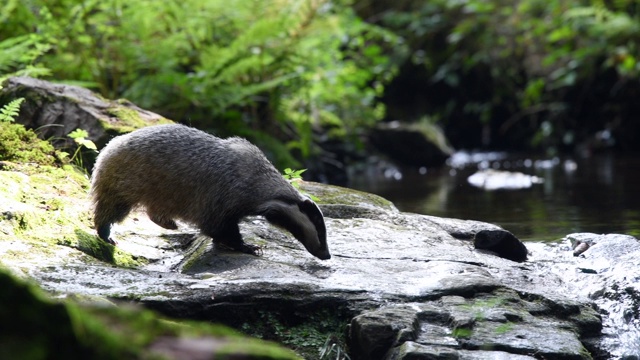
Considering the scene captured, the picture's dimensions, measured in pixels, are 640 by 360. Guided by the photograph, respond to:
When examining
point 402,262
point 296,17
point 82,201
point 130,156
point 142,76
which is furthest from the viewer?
point 296,17

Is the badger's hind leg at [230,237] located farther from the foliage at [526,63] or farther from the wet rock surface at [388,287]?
the foliage at [526,63]

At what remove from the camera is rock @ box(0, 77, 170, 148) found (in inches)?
322

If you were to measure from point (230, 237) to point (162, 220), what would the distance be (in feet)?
2.78

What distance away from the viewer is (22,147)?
7191 mm

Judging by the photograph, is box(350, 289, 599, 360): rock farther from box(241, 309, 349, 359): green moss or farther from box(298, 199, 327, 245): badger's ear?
box(298, 199, 327, 245): badger's ear

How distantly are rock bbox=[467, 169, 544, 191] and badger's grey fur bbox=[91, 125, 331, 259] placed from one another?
6607 millimetres

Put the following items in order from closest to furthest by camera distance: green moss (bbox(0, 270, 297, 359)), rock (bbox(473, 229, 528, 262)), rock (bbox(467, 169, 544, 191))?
1. green moss (bbox(0, 270, 297, 359))
2. rock (bbox(473, 229, 528, 262))
3. rock (bbox(467, 169, 544, 191))

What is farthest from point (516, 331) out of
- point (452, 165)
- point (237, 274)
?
point (452, 165)

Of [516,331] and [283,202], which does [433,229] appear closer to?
[283,202]

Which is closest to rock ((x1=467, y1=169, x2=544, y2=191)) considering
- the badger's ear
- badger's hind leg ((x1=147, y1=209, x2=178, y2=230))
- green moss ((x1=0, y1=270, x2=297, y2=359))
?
badger's hind leg ((x1=147, y1=209, x2=178, y2=230))

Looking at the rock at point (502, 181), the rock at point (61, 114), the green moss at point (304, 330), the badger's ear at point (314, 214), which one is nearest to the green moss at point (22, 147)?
the rock at point (61, 114)

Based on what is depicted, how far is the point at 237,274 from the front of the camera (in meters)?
5.25

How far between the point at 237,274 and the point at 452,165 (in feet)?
39.5

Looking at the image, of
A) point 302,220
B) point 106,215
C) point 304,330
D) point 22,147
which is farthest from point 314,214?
point 22,147
